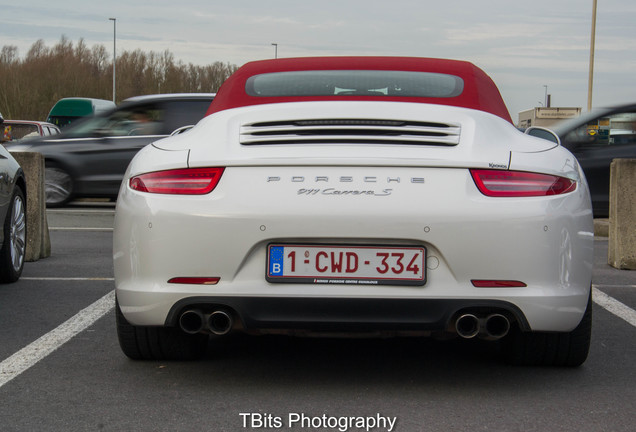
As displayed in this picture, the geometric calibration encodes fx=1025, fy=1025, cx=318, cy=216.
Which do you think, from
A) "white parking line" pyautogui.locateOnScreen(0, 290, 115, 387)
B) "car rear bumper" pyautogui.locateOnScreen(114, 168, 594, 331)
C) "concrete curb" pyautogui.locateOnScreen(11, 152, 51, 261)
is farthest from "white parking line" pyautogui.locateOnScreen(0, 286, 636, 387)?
"concrete curb" pyautogui.locateOnScreen(11, 152, 51, 261)

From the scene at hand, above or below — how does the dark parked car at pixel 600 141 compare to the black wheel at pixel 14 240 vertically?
above

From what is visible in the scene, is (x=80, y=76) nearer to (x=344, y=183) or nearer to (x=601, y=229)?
Answer: (x=601, y=229)

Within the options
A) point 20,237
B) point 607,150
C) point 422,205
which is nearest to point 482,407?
point 422,205

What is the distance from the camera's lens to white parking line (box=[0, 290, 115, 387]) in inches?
179

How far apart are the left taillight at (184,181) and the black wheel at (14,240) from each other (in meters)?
3.37

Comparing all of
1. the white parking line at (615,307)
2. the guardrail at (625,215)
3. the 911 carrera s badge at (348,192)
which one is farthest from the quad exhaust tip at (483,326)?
the guardrail at (625,215)

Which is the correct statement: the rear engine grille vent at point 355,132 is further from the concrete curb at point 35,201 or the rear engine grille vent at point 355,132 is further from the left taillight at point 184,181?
the concrete curb at point 35,201

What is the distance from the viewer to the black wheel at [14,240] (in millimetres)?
7113

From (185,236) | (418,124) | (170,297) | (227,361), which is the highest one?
(418,124)

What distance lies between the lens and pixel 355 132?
409 cm

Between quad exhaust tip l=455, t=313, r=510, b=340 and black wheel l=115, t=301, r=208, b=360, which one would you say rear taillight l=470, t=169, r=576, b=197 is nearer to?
quad exhaust tip l=455, t=313, r=510, b=340

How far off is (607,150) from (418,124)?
9911mm

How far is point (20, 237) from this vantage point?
7.53 meters

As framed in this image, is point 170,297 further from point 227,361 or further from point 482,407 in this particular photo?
point 482,407
